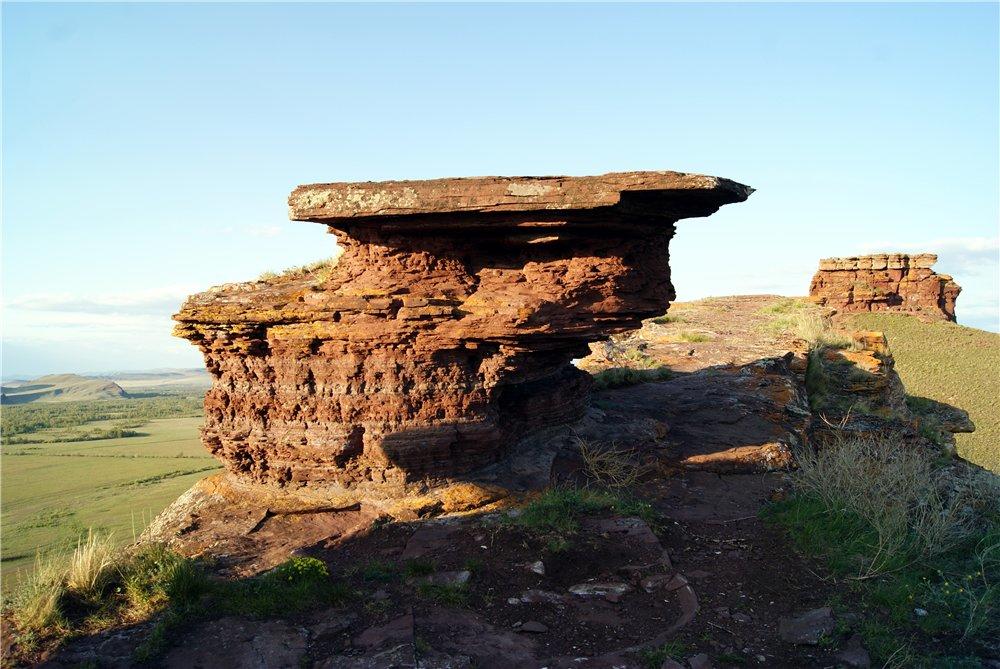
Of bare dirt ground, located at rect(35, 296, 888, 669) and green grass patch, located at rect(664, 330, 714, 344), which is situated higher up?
green grass patch, located at rect(664, 330, 714, 344)

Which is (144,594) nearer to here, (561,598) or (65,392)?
(561,598)

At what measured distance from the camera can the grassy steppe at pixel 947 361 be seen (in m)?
29.4

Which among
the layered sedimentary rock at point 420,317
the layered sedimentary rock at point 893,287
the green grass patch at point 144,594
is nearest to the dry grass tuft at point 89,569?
the green grass patch at point 144,594

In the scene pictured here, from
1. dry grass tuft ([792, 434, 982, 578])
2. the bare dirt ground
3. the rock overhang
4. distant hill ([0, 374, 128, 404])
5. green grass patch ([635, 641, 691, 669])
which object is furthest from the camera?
distant hill ([0, 374, 128, 404])

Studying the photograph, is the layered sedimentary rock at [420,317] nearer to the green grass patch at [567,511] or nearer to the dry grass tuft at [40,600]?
the green grass patch at [567,511]

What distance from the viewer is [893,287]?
3359cm

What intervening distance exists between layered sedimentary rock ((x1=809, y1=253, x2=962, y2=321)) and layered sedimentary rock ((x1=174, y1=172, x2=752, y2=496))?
30.7 m

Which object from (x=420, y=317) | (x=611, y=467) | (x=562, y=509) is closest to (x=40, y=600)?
(x=420, y=317)

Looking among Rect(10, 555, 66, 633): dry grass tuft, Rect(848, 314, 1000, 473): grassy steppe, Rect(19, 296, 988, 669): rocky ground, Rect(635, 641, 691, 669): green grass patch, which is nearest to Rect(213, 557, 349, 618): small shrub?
Rect(19, 296, 988, 669): rocky ground

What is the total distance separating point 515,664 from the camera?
14.8 ft

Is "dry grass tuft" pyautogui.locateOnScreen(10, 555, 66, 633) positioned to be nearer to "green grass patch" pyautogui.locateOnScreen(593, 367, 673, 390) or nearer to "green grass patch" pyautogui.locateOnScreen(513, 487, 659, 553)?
"green grass patch" pyautogui.locateOnScreen(513, 487, 659, 553)

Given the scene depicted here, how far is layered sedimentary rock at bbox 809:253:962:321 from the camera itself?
109ft

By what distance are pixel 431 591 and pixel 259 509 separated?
3473 millimetres

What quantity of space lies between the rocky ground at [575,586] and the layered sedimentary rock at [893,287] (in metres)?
29.1
